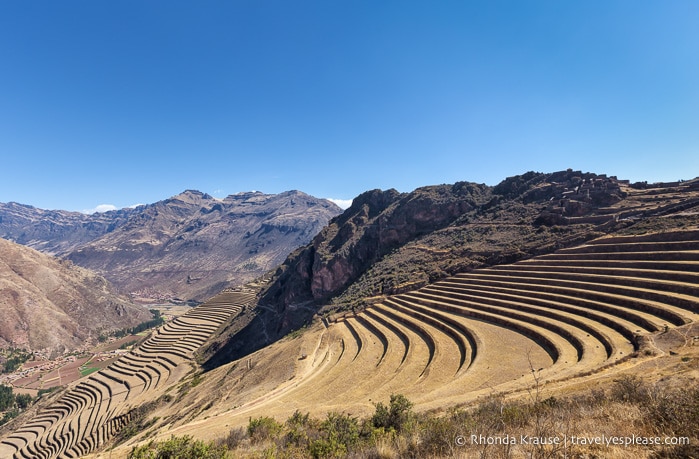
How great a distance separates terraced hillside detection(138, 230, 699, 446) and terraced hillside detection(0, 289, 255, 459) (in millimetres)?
22489

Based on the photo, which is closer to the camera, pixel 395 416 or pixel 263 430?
pixel 395 416

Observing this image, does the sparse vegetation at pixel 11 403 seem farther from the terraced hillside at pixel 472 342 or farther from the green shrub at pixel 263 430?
the green shrub at pixel 263 430

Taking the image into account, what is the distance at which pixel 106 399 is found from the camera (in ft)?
199

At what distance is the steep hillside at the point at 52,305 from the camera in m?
118

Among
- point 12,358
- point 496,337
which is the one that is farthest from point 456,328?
point 12,358

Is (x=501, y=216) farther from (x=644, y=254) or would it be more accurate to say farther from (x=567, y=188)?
Answer: (x=644, y=254)

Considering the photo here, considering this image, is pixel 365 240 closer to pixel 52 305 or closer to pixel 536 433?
pixel 536 433

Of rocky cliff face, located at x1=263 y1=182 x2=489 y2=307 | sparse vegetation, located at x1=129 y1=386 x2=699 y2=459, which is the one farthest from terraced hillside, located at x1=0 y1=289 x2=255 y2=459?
sparse vegetation, located at x1=129 y1=386 x2=699 y2=459

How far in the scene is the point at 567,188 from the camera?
204 feet

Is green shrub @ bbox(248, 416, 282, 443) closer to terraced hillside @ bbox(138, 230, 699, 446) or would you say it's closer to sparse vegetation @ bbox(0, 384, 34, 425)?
terraced hillside @ bbox(138, 230, 699, 446)

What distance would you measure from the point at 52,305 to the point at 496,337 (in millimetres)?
190469

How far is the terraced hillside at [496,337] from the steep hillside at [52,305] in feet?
438

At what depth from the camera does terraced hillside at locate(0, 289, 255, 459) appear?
48.8 m

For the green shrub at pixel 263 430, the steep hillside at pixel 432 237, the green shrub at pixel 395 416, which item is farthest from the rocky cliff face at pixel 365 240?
the green shrub at pixel 395 416
